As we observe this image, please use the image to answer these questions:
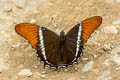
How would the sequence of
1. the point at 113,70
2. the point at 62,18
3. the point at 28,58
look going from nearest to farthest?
the point at 113,70 < the point at 28,58 < the point at 62,18

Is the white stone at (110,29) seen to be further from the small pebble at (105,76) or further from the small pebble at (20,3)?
the small pebble at (20,3)

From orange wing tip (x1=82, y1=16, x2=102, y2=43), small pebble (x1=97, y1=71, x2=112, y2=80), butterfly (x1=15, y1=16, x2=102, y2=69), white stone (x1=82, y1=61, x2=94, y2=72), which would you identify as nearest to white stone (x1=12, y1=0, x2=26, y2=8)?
butterfly (x1=15, y1=16, x2=102, y2=69)

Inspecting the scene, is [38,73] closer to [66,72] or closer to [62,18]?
[66,72]

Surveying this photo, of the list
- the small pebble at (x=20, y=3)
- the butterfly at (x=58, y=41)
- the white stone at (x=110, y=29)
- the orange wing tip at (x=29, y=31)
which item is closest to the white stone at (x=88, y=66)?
the butterfly at (x=58, y=41)

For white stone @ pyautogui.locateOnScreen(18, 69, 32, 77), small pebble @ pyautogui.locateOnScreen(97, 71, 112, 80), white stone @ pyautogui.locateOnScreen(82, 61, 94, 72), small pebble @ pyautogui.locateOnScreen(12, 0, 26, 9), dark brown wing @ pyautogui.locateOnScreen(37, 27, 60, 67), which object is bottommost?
small pebble @ pyautogui.locateOnScreen(97, 71, 112, 80)

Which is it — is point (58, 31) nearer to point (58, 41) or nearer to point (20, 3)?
point (58, 41)

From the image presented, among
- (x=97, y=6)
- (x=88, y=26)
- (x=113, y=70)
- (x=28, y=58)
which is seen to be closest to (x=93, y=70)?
(x=113, y=70)

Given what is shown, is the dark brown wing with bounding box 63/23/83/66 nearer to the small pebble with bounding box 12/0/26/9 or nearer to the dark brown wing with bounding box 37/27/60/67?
the dark brown wing with bounding box 37/27/60/67
